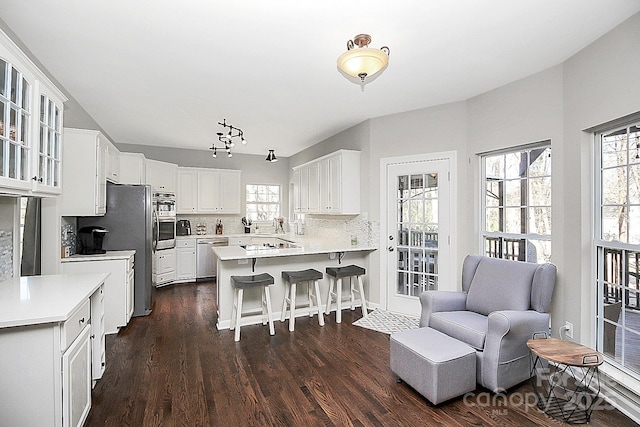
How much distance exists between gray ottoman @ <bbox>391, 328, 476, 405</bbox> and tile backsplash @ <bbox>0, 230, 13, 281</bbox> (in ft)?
9.88

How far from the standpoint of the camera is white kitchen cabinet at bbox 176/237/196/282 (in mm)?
6250

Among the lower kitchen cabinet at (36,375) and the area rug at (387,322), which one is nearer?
the lower kitchen cabinet at (36,375)

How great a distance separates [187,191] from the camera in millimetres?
6605

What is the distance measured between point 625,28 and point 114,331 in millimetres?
5332

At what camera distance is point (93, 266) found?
139 inches

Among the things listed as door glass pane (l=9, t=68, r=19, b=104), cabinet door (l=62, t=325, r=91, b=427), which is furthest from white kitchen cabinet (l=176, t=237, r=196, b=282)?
door glass pane (l=9, t=68, r=19, b=104)

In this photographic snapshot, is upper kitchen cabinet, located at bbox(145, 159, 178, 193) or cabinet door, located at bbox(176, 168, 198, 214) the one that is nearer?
upper kitchen cabinet, located at bbox(145, 159, 178, 193)

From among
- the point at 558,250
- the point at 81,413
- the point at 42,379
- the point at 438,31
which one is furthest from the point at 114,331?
the point at 558,250

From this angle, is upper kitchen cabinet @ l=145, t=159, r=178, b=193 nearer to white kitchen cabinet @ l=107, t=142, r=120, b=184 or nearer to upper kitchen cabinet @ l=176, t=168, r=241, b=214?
upper kitchen cabinet @ l=176, t=168, r=241, b=214

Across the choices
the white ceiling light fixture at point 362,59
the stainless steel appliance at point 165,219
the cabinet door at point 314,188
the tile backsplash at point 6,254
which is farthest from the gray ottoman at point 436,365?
the stainless steel appliance at point 165,219

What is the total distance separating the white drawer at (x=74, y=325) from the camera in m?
1.71

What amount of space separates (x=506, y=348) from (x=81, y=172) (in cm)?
426

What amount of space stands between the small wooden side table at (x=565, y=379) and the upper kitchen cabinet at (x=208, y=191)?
19.3 ft

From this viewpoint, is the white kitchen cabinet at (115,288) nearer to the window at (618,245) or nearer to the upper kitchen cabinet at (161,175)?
the upper kitchen cabinet at (161,175)
